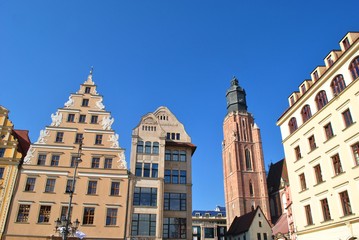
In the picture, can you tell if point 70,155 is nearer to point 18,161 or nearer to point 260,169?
point 18,161

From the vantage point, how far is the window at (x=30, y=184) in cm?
3013

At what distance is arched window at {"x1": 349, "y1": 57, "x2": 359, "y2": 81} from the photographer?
69.9ft

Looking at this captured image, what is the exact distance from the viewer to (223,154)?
82625mm

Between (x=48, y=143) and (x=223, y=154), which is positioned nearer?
(x=48, y=143)

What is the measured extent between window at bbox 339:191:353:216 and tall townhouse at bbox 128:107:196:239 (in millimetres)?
15615

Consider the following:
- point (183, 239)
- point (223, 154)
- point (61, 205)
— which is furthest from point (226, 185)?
point (61, 205)

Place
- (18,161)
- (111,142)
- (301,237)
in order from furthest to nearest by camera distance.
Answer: (111,142) → (18,161) → (301,237)

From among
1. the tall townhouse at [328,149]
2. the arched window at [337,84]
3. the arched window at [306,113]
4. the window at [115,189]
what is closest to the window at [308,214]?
the tall townhouse at [328,149]

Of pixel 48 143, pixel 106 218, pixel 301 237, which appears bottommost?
pixel 301 237

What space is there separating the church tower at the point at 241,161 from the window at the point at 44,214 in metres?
47.5

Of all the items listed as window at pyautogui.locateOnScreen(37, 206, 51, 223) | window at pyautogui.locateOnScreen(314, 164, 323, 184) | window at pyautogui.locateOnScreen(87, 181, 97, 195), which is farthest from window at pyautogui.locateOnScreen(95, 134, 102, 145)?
window at pyautogui.locateOnScreen(314, 164, 323, 184)

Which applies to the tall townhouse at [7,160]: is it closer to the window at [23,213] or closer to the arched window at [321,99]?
the window at [23,213]

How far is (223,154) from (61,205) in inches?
2287

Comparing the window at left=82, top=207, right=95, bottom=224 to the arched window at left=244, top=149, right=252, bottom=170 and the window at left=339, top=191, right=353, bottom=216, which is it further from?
the arched window at left=244, top=149, right=252, bottom=170
